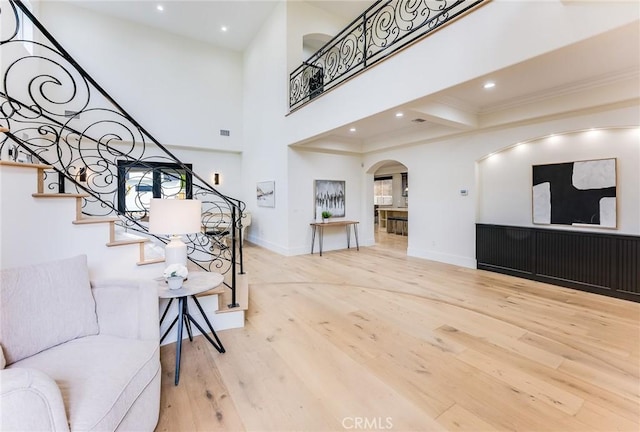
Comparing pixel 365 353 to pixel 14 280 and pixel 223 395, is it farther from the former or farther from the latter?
pixel 14 280

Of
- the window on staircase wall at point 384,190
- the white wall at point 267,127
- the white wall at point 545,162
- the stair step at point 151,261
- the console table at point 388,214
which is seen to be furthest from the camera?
the window on staircase wall at point 384,190

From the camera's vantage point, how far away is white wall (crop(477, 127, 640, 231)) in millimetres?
3875

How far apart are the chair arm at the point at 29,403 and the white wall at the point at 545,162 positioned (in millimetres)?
6054

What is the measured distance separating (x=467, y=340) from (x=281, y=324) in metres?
1.92

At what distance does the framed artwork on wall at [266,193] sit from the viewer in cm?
720

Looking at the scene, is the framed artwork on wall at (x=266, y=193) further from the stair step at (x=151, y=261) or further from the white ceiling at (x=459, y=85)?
the stair step at (x=151, y=261)

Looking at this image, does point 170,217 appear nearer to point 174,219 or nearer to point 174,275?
point 174,219

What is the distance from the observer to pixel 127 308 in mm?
1877

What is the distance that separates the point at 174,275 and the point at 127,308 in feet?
1.30

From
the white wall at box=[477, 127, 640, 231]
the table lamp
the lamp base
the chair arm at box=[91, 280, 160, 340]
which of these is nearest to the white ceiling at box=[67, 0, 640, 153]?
the white wall at box=[477, 127, 640, 231]

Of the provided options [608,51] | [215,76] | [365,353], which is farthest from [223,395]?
[215,76]

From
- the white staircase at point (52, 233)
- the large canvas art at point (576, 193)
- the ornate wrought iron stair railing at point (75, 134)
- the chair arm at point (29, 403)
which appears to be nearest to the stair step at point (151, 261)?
the white staircase at point (52, 233)

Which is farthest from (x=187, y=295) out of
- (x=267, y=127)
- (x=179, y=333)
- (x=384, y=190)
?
(x=384, y=190)

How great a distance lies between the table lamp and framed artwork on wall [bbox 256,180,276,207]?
15.8ft
